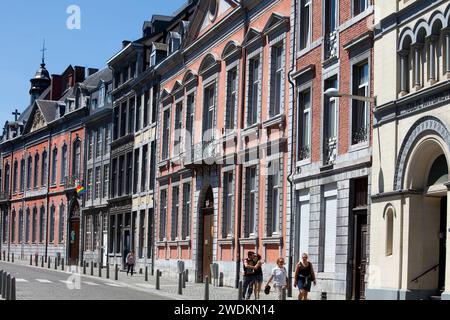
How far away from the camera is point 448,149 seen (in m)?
20.3

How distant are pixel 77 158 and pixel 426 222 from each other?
158 feet

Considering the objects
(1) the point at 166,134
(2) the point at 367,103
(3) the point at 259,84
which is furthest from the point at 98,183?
(2) the point at 367,103

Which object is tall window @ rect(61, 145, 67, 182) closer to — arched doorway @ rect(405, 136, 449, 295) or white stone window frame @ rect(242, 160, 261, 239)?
white stone window frame @ rect(242, 160, 261, 239)

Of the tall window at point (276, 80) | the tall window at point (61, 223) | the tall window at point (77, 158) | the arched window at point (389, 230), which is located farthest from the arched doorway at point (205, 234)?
the tall window at point (61, 223)

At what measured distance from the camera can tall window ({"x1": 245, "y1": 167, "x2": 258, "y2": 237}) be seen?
34.6 metres

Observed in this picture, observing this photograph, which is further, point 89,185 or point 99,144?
point 89,185

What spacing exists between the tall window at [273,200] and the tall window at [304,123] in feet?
7.46

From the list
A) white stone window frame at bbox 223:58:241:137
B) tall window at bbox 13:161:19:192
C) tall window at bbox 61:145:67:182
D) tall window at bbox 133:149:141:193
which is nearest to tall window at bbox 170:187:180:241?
tall window at bbox 133:149:141:193

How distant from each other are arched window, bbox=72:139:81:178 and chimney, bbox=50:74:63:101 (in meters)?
15.2

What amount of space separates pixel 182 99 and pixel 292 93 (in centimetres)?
1472

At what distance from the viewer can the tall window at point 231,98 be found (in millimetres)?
37406

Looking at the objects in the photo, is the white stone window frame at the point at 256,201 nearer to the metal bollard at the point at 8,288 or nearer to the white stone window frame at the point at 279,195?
the white stone window frame at the point at 279,195

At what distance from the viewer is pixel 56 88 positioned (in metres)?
83.1

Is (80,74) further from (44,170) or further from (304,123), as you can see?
(304,123)
